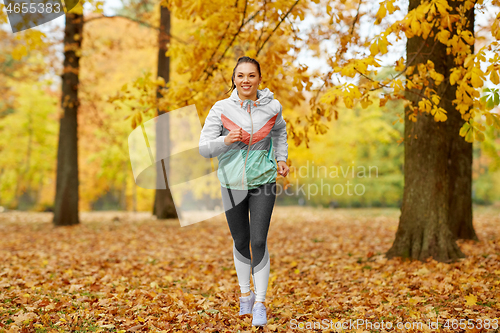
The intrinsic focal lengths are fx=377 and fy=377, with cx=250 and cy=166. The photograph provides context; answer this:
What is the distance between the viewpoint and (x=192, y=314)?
338cm

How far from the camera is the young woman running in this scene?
281 cm

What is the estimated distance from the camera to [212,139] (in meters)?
2.79

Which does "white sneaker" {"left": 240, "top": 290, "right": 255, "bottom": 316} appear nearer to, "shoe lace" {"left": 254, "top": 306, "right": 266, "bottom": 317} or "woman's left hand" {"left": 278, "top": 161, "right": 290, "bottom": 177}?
"shoe lace" {"left": 254, "top": 306, "right": 266, "bottom": 317}

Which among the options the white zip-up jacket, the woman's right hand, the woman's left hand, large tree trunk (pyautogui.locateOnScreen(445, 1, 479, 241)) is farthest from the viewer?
large tree trunk (pyautogui.locateOnScreen(445, 1, 479, 241))

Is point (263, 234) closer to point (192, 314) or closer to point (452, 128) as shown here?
point (192, 314)

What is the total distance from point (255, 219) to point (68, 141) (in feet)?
30.0

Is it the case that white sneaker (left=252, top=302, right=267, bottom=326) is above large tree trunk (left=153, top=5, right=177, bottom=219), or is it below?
below

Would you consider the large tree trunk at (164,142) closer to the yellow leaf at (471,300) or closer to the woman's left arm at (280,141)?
the woman's left arm at (280,141)

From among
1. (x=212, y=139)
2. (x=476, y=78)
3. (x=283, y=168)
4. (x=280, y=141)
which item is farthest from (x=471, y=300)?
(x=212, y=139)

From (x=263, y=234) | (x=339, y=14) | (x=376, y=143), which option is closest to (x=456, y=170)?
(x=339, y=14)

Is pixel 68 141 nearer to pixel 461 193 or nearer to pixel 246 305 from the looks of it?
pixel 246 305

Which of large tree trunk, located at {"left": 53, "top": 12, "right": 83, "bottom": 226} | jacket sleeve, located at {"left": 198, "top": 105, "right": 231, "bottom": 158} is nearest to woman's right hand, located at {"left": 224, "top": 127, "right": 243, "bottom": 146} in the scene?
jacket sleeve, located at {"left": 198, "top": 105, "right": 231, "bottom": 158}

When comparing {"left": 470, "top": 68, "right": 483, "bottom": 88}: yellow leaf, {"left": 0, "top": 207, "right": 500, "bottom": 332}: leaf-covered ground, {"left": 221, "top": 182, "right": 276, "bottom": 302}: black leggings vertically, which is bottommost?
{"left": 0, "top": 207, "right": 500, "bottom": 332}: leaf-covered ground

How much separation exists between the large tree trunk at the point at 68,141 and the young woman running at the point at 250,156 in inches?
350
